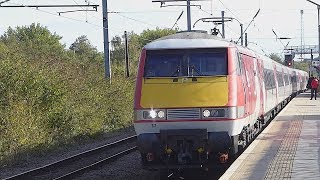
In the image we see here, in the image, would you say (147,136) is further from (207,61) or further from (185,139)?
(207,61)

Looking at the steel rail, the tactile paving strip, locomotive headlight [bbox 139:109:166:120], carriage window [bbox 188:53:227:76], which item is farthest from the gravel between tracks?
the tactile paving strip

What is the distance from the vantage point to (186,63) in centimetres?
1339

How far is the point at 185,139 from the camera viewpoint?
12703 mm

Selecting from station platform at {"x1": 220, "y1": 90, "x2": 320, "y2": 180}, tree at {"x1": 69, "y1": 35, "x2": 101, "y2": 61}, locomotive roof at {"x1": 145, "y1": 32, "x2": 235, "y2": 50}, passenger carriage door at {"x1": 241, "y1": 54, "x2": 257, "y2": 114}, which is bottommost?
station platform at {"x1": 220, "y1": 90, "x2": 320, "y2": 180}

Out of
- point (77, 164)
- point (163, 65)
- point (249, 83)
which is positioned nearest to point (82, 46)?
point (77, 164)

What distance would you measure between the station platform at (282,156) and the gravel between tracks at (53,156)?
6166 millimetres

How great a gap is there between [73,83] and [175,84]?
12.6m

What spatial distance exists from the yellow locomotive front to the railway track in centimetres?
290

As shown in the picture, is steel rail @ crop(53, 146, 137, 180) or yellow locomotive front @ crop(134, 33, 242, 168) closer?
yellow locomotive front @ crop(134, 33, 242, 168)

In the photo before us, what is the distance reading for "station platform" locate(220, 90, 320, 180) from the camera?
11422 millimetres

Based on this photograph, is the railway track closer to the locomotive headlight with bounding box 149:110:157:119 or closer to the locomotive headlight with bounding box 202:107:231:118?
the locomotive headlight with bounding box 149:110:157:119

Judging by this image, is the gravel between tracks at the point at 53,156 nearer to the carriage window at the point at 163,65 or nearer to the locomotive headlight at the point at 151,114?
the locomotive headlight at the point at 151,114

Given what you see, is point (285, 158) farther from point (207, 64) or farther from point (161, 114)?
point (161, 114)

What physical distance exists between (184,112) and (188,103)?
21 centimetres
